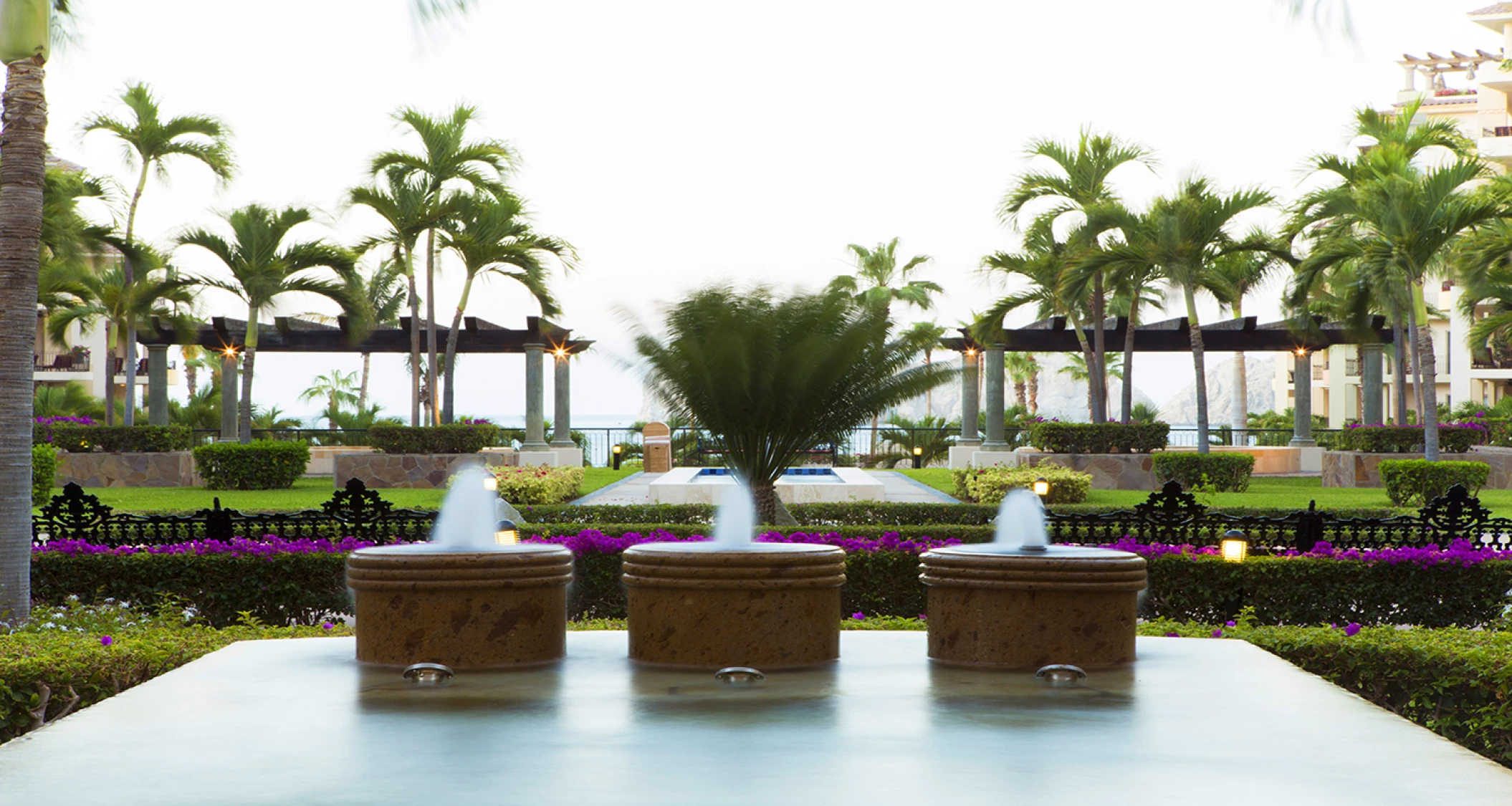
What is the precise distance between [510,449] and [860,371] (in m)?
14.9

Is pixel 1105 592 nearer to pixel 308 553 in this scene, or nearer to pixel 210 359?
pixel 308 553

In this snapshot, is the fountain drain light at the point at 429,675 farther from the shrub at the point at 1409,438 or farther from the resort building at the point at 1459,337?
the resort building at the point at 1459,337

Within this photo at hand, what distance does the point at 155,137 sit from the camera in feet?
88.5

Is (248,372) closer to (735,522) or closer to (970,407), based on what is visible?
(970,407)

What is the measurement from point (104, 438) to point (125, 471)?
79 centimetres

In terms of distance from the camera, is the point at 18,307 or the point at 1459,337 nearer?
the point at 18,307

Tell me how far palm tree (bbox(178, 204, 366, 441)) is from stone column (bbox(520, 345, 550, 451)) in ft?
16.4

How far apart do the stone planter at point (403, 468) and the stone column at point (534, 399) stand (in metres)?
3.50

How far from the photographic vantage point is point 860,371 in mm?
13938

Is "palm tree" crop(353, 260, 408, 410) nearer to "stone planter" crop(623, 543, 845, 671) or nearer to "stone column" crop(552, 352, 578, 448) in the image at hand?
"stone column" crop(552, 352, 578, 448)

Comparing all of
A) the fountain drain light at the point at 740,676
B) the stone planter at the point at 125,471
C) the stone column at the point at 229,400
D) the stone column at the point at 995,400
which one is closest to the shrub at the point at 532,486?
the stone planter at the point at 125,471

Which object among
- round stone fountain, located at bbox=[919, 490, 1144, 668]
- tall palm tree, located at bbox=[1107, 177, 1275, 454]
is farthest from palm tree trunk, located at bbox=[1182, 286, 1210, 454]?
round stone fountain, located at bbox=[919, 490, 1144, 668]

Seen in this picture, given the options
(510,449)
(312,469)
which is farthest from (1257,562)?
(312,469)

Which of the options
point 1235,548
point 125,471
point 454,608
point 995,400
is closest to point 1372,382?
point 995,400
